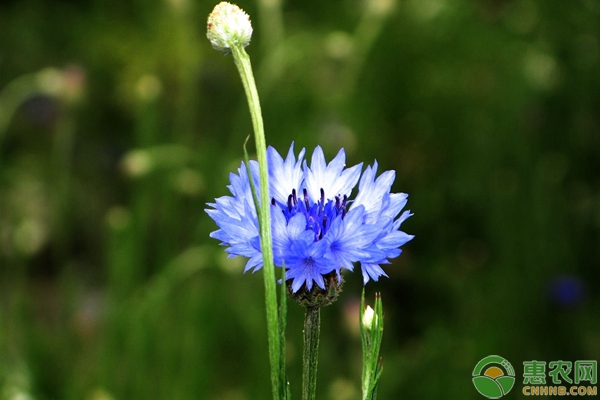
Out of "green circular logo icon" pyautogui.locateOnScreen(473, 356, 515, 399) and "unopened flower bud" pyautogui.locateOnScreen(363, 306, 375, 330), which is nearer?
"unopened flower bud" pyautogui.locateOnScreen(363, 306, 375, 330)

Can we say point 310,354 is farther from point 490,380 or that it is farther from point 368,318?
point 490,380

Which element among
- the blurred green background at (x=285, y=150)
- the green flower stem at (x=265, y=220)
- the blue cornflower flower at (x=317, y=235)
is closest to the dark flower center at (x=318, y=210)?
the blue cornflower flower at (x=317, y=235)

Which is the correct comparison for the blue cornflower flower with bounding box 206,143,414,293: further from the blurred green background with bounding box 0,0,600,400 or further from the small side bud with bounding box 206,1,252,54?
Result: the blurred green background with bounding box 0,0,600,400

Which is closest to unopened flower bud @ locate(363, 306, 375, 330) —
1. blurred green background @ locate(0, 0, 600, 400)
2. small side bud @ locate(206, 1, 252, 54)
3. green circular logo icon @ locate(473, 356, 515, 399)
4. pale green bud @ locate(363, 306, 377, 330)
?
pale green bud @ locate(363, 306, 377, 330)

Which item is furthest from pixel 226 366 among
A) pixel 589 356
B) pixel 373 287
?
pixel 589 356

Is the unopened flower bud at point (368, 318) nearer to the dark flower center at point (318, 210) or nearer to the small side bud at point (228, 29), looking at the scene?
the dark flower center at point (318, 210)

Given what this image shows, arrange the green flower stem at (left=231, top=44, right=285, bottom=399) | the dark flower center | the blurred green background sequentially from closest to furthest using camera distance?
1. the green flower stem at (left=231, top=44, right=285, bottom=399)
2. the dark flower center
3. the blurred green background
